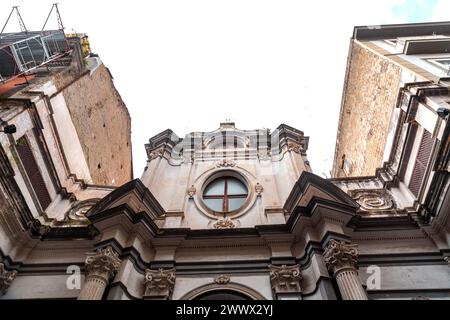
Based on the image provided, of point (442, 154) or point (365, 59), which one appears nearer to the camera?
point (442, 154)

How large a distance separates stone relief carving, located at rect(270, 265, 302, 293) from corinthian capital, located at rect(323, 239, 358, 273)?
2.99ft

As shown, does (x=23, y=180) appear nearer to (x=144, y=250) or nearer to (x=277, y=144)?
(x=144, y=250)

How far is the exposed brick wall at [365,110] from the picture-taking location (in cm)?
1544

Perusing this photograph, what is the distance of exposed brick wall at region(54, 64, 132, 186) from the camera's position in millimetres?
16327

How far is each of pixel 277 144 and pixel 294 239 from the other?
6551 mm

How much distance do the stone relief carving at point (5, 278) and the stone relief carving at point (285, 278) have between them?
7486 mm

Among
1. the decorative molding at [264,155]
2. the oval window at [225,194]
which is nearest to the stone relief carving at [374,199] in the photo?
the decorative molding at [264,155]

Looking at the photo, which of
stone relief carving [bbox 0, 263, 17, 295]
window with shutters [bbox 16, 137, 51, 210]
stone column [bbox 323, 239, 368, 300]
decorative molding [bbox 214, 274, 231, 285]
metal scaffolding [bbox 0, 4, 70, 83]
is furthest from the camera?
metal scaffolding [bbox 0, 4, 70, 83]

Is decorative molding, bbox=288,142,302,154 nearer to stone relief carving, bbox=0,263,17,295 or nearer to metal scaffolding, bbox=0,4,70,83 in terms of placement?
stone relief carving, bbox=0,263,17,295

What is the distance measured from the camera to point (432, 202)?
9.88 meters

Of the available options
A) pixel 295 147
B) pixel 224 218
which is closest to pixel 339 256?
pixel 224 218

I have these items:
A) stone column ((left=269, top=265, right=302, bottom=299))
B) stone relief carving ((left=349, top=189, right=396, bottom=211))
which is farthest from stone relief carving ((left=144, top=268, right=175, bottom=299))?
stone relief carving ((left=349, top=189, right=396, bottom=211))

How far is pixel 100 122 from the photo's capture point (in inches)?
772
